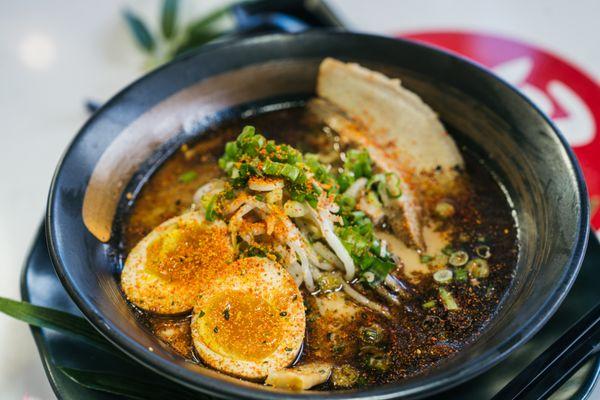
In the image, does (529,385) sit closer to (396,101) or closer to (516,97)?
(516,97)

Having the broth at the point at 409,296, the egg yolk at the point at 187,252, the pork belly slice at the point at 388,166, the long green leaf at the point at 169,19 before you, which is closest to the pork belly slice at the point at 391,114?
the pork belly slice at the point at 388,166

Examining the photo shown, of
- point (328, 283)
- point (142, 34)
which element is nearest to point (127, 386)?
point (328, 283)

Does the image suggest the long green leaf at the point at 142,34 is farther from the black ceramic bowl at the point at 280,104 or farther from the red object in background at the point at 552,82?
the red object in background at the point at 552,82

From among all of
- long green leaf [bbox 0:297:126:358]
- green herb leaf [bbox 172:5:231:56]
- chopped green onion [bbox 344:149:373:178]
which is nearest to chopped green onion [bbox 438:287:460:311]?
chopped green onion [bbox 344:149:373:178]

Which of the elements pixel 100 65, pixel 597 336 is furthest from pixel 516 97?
pixel 100 65

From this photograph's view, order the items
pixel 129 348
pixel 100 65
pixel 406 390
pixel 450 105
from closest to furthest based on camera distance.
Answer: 1. pixel 406 390
2. pixel 129 348
3. pixel 450 105
4. pixel 100 65

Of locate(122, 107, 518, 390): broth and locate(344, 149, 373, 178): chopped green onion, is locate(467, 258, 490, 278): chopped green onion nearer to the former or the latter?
locate(122, 107, 518, 390): broth
